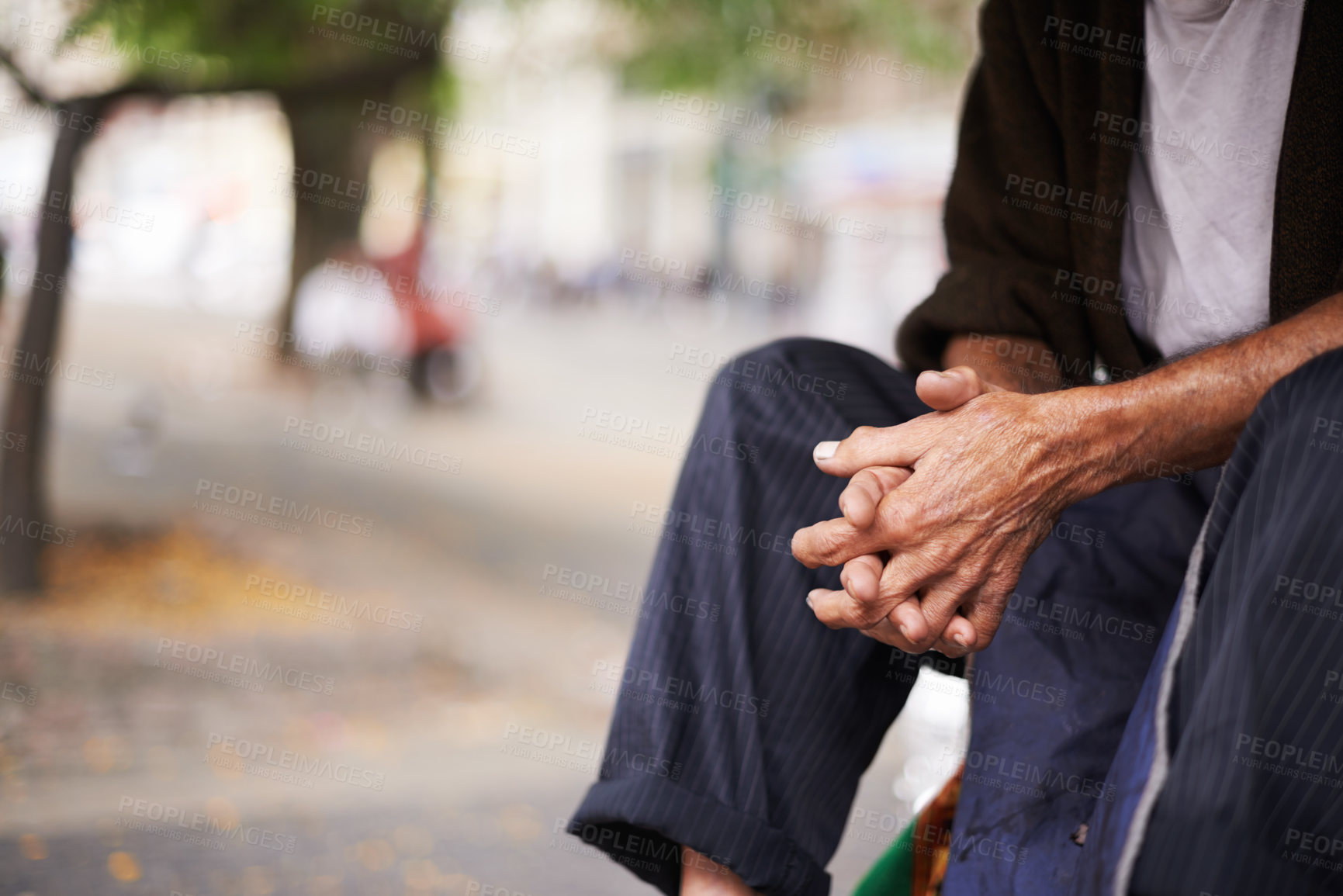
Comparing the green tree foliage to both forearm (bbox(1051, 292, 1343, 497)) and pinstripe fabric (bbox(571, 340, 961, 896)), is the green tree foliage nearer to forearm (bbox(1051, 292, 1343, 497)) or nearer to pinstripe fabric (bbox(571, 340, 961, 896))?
pinstripe fabric (bbox(571, 340, 961, 896))

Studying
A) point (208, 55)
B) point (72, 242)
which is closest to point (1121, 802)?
point (72, 242)

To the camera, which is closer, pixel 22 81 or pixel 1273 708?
pixel 1273 708

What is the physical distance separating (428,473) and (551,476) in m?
1.03

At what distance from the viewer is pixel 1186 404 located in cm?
119

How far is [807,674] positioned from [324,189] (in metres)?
10.0

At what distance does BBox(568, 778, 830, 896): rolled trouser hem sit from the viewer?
48.7 inches

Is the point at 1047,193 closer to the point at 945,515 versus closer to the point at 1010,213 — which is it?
the point at 1010,213

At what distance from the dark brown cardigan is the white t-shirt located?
2 centimetres

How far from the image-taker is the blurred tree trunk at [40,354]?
4902mm

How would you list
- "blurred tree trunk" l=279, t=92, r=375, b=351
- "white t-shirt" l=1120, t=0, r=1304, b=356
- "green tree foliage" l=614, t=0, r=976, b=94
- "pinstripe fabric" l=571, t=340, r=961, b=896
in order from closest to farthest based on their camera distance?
"pinstripe fabric" l=571, t=340, r=961, b=896
"white t-shirt" l=1120, t=0, r=1304, b=356
"green tree foliage" l=614, t=0, r=976, b=94
"blurred tree trunk" l=279, t=92, r=375, b=351

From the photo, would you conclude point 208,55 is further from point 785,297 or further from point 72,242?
point 785,297

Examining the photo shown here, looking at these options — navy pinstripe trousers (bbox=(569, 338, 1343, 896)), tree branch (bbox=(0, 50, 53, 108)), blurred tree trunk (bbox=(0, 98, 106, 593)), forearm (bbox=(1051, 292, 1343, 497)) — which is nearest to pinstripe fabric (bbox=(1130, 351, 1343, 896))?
forearm (bbox=(1051, 292, 1343, 497))

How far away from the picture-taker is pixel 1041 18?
1767mm

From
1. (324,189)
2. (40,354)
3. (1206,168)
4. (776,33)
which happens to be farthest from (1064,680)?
(324,189)
